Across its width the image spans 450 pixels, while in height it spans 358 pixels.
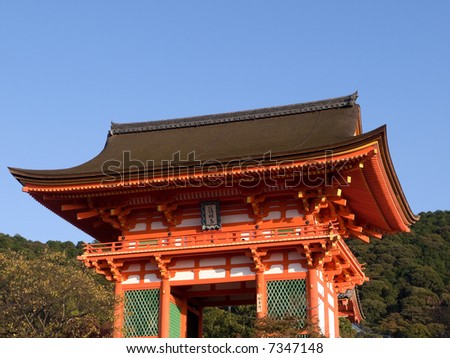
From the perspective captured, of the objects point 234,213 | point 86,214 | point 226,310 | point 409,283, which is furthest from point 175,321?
point 409,283

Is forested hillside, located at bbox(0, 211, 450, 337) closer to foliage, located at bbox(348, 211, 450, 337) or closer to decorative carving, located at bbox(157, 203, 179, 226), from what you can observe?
foliage, located at bbox(348, 211, 450, 337)

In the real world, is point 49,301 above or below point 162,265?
below

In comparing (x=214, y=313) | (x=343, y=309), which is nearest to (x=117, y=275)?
(x=343, y=309)

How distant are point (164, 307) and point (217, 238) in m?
2.85

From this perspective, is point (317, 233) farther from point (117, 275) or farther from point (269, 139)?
point (117, 275)

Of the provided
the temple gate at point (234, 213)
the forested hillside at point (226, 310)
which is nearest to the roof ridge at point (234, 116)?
the temple gate at point (234, 213)

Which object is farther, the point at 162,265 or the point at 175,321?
the point at 175,321

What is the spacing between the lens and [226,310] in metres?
55.9

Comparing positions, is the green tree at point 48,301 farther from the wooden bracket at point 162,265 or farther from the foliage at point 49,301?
the wooden bracket at point 162,265

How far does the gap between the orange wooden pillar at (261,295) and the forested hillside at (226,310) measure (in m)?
1.79

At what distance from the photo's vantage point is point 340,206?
2319cm

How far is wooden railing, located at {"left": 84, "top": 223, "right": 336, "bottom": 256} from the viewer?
20.6 m

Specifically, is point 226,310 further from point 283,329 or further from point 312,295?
point 283,329

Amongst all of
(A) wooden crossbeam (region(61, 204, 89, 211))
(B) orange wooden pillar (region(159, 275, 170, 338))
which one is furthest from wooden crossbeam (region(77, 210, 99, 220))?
(B) orange wooden pillar (region(159, 275, 170, 338))
